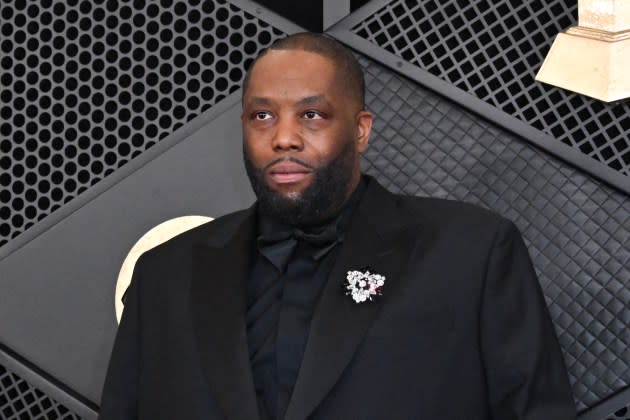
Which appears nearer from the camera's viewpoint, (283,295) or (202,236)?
(283,295)

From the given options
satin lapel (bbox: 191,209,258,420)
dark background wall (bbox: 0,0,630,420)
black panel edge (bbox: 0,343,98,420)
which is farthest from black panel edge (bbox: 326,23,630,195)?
black panel edge (bbox: 0,343,98,420)

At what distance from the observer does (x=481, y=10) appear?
309cm

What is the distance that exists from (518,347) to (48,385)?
135cm

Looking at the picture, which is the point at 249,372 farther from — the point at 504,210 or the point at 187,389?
the point at 504,210

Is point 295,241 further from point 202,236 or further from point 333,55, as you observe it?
point 333,55

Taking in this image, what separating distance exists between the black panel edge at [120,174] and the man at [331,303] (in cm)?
68

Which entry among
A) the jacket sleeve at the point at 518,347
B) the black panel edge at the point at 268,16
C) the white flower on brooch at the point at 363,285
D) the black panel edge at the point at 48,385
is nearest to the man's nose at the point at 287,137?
the white flower on brooch at the point at 363,285

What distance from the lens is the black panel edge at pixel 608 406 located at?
293 centimetres

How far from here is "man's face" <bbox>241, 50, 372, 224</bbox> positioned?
2.39 metres

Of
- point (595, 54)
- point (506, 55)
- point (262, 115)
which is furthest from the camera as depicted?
→ point (506, 55)

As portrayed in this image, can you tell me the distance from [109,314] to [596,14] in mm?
1313

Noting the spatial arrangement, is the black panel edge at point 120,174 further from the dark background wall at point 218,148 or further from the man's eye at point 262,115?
the man's eye at point 262,115

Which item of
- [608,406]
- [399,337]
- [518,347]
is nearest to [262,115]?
[399,337]

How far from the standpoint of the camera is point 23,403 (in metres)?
3.26
